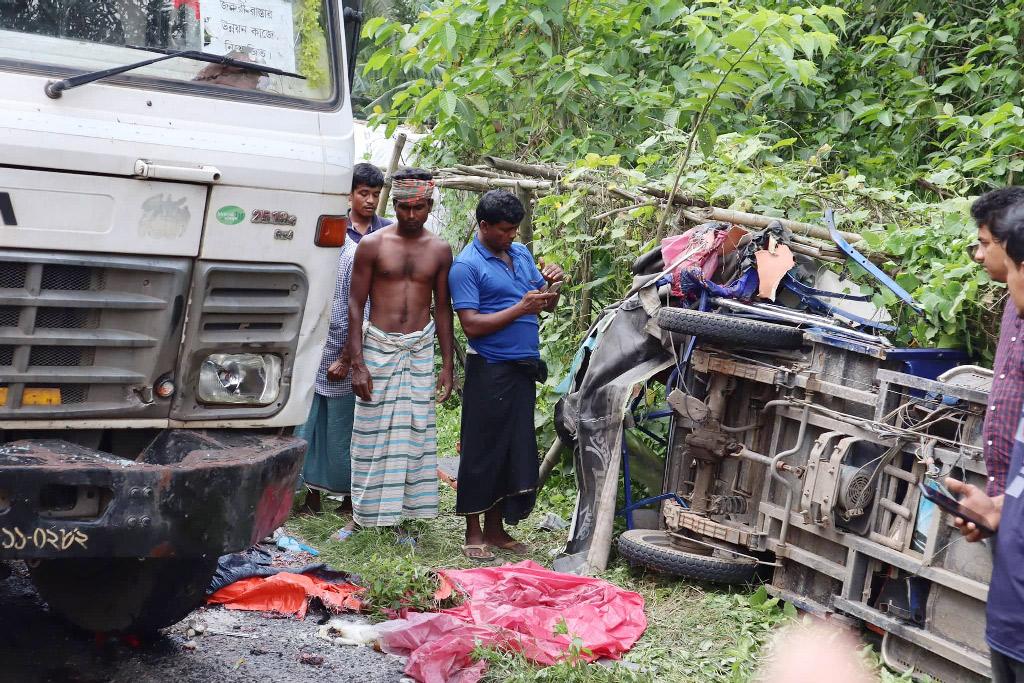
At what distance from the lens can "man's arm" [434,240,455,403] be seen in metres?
5.94

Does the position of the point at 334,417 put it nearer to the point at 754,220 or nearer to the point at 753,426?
the point at 753,426

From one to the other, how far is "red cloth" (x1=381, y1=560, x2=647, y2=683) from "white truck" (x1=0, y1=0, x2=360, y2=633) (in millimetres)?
988

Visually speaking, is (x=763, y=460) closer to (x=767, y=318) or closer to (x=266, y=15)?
(x=767, y=318)

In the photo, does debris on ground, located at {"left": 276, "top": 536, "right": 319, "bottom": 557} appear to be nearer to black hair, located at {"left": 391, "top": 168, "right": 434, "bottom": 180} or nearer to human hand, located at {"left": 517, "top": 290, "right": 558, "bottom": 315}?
human hand, located at {"left": 517, "top": 290, "right": 558, "bottom": 315}

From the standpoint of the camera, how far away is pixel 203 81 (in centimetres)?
365

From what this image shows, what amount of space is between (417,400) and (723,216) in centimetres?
188

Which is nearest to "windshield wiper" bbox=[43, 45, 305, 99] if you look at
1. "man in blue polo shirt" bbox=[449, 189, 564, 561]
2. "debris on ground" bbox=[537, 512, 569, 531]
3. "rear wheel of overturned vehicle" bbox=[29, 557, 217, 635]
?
"rear wheel of overturned vehicle" bbox=[29, 557, 217, 635]

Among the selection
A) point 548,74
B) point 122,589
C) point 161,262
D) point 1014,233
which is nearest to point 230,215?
point 161,262

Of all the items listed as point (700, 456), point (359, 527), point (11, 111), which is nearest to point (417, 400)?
point (359, 527)

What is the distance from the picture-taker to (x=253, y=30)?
12.5 feet

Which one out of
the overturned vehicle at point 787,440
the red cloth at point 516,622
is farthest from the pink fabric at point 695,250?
the red cloth at point 516,622

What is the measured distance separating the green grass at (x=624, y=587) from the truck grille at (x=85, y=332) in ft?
5.49

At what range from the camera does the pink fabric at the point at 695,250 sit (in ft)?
17.2

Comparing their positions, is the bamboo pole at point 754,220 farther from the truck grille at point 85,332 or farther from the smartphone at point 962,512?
the truck grille at point 85,332
